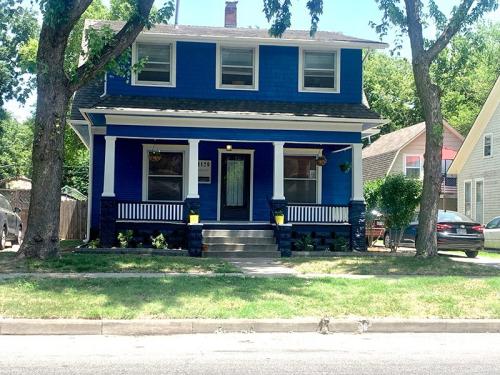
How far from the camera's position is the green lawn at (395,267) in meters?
12.6

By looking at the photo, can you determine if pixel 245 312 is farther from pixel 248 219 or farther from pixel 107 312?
pixel 248 219

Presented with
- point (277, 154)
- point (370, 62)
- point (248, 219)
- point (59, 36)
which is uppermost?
point (370, 62)

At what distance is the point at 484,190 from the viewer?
27.7 meters

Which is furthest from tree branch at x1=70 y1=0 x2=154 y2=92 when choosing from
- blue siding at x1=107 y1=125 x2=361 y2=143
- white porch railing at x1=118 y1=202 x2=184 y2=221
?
white porch railing at x1=118 y1=202 x2=184 y2=221

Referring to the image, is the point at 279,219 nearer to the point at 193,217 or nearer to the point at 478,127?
the point at 193,217

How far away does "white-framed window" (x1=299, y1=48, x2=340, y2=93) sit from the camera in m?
18.5

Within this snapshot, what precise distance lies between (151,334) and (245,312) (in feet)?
4.46

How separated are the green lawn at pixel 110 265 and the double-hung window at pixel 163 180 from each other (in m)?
5.00

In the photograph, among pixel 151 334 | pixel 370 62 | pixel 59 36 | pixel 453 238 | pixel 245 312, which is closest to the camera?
pixel 151 334

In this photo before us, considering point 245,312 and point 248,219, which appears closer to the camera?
point 245,312

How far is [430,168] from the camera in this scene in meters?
14.1

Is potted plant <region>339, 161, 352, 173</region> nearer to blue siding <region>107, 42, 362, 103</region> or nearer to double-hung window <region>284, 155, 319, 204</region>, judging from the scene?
double-hung window <region>284, 155, 319, 204</region>

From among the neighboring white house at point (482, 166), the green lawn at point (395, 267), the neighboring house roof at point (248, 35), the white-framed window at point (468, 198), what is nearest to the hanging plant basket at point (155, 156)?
the neighboring house roof at point (248, 35)

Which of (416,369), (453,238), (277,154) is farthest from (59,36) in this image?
(453,238)
